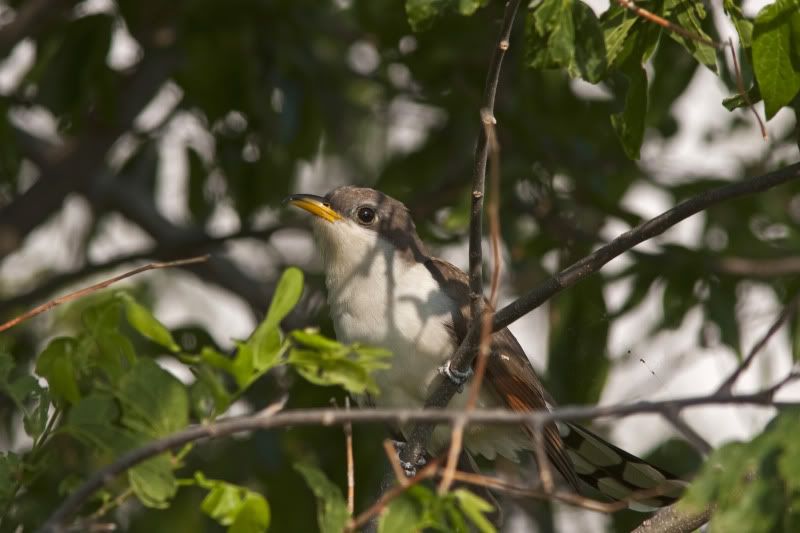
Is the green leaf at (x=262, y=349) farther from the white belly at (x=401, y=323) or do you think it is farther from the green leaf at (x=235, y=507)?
the white belly at (x=401, y=323)

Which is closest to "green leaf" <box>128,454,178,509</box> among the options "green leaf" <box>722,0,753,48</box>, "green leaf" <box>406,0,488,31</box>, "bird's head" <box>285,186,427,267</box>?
"green leaf" <box>406,0,488,31</box>

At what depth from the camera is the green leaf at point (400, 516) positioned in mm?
2490

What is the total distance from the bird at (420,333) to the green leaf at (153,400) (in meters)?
1.68

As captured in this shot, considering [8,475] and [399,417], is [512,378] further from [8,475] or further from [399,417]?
[399,417]

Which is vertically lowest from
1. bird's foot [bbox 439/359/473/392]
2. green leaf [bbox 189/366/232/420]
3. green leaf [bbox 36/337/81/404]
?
bird's foot [bbox 439/359/473/392]

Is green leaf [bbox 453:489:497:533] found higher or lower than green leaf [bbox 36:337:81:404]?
higher

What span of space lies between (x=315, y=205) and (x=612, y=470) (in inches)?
71.8

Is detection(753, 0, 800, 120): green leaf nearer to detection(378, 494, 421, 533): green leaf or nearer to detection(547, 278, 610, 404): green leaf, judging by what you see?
detection(378, 494, 421, 533): green leaf

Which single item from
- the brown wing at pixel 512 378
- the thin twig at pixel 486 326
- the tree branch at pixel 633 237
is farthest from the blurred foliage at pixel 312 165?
the thin twig at pixel 486 326

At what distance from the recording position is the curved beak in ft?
17.5

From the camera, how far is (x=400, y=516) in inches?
98.6

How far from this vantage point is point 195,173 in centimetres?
654

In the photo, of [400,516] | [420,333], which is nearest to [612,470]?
[420,333]

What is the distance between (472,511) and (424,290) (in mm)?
2557
